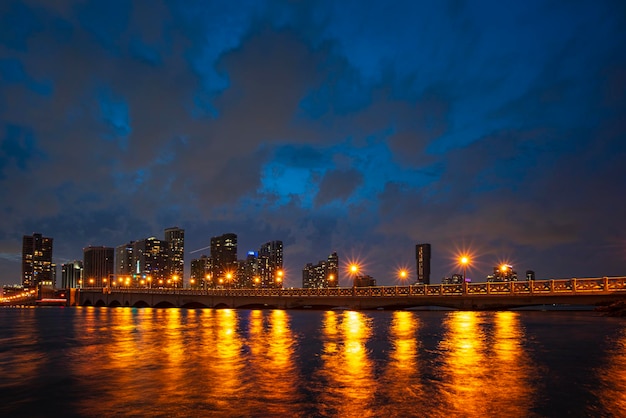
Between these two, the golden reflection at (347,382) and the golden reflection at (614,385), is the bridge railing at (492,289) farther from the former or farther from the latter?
the golden reflection at (347,382)

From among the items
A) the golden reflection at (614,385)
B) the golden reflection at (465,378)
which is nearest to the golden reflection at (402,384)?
the golden reflection at (465,378)

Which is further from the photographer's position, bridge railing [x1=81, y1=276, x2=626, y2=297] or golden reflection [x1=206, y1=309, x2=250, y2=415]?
bridge railing [x1=81, y1=276, x2=626, y2=297]

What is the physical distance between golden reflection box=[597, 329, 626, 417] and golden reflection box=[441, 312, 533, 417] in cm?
156

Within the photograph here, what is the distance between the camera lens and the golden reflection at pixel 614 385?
9.79 m

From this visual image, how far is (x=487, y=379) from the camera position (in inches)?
508

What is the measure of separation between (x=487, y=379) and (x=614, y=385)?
122 inches

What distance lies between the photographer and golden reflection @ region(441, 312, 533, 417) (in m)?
9.83

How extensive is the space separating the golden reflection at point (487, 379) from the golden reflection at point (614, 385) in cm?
156

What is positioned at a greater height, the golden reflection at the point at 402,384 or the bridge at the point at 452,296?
the golden reflection at the point at 402,384

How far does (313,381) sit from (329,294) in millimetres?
61146

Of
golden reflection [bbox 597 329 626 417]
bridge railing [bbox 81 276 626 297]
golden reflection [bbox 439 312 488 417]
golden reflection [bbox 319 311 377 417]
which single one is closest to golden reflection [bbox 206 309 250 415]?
golden reflection [bbox 319 311 377 417]

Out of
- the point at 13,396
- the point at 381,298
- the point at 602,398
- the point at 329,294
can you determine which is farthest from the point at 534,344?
the point at 329,294

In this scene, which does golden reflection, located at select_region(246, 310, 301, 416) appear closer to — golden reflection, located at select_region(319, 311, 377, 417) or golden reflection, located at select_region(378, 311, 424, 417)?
golden reflection, located at select_region(319, 311, 377, 417)

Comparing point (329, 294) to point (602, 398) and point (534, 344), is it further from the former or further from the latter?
point (602, 398)
